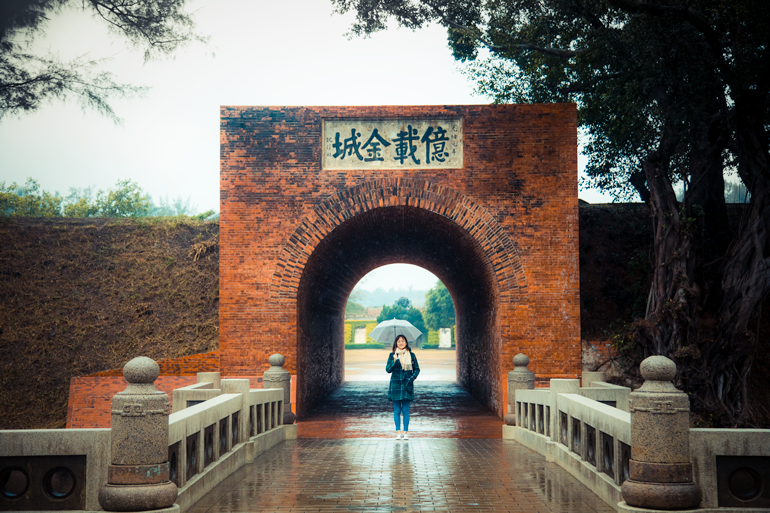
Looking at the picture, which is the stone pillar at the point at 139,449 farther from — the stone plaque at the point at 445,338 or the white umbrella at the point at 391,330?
the stone plaque at the point at 445,338

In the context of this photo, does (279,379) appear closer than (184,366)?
Yes

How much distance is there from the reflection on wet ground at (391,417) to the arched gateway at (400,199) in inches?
28.8

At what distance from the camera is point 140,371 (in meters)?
4.86

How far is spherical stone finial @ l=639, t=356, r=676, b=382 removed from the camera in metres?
4.83

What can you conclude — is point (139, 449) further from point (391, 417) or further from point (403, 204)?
point (391, 417)

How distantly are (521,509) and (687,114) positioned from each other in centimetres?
787

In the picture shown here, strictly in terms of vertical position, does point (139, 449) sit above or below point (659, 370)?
below

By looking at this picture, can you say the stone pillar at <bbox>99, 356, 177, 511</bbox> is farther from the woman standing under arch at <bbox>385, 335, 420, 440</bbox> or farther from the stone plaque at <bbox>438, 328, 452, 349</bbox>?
the stone plaque at <bbox>438, 328, 452, 349</bbox>

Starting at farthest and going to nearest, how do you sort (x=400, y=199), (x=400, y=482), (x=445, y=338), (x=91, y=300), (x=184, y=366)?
(x=445, y=338) < (x=91, y=300) < (x=184, y=366) < (x=400, y=199) < (x=400, y=482)

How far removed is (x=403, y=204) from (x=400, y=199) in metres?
0.10

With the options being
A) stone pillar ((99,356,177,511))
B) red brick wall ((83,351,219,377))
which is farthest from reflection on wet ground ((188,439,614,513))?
red brick wall ((83,351,219,377))

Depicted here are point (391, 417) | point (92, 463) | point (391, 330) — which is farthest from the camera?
point (391, 330)

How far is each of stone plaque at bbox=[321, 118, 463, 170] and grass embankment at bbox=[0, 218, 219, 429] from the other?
4.97m

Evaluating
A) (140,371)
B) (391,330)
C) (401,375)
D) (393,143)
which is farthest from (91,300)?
(391,330)
